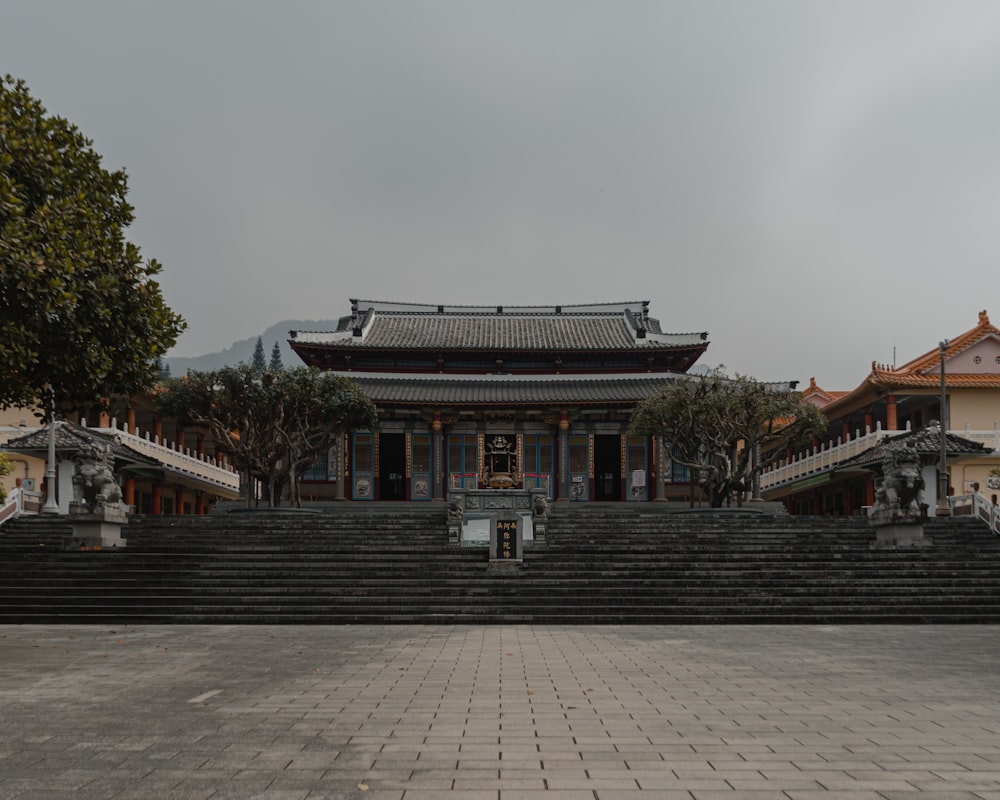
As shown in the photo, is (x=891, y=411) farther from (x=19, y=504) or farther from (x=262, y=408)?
(x=19, y=504)

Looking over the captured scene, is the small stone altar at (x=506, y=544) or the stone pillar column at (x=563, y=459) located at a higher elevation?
the stone pillar column at (x=563, y=459)

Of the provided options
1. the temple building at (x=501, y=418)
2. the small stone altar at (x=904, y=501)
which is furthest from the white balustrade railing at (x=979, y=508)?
the temple building at (x=501, y=418)

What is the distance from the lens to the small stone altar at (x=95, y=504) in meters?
20.8

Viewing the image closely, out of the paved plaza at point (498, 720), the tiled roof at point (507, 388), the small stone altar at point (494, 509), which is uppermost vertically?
the tiled roof at point (507, 388)

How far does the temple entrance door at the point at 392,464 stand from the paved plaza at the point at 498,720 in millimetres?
23976

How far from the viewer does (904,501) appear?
2173cm

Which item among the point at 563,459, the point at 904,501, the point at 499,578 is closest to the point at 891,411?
the point at 563,459

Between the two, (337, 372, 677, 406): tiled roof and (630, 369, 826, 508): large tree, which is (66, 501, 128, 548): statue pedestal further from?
(630, 369, 826, 508): large tree

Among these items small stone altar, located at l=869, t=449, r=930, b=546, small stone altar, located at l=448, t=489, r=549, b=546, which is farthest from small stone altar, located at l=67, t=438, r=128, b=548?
small stone altar, located at l=869, t=449, r=930, b=546

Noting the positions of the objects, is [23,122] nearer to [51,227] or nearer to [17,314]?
[51,227]

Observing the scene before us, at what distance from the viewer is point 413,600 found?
17297mm

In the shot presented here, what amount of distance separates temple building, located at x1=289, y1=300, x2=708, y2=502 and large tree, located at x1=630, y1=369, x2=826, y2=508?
202 inches

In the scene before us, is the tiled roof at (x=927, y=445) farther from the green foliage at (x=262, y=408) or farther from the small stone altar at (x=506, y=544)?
the green foliage at (x=262, y=408)

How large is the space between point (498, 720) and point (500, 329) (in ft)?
116
